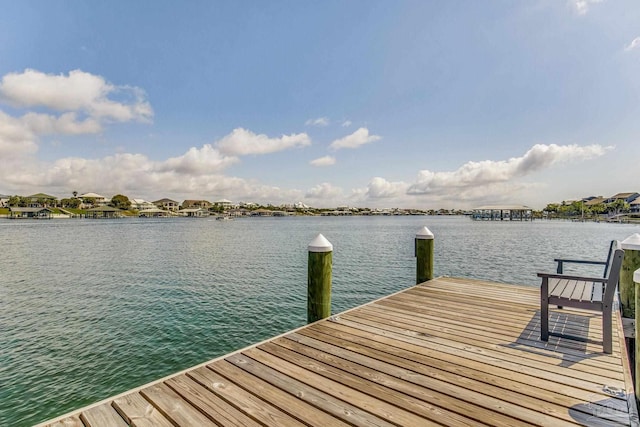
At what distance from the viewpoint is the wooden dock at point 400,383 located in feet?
7.47

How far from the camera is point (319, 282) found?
15.5 feet

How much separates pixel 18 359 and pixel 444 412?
8689 mm

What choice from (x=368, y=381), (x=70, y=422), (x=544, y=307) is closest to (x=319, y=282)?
(x=368, y=381)

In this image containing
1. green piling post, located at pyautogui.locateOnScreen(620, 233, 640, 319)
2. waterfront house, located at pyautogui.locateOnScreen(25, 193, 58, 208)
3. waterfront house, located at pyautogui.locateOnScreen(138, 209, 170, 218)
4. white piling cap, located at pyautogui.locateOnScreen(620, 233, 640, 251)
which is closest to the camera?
white piling cap, located at pyautogui.locateOnScreen(620, 233, 640, 251)

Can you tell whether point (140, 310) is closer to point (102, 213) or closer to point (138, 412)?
point (138, 412)

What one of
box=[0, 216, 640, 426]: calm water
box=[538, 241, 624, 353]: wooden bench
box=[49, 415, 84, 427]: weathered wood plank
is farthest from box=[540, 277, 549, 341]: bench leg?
box=[0, 216, 640, 426]: calm water

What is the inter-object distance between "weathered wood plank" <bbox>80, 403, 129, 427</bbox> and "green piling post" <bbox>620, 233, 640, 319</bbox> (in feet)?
22.3

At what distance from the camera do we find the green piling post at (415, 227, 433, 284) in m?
7.01

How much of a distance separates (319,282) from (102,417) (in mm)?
2958

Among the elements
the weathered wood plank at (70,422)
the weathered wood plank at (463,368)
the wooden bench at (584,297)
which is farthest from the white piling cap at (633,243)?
the weathered wood plank at (70,422)

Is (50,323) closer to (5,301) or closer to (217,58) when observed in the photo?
(5,301)

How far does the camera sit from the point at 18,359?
6551mm

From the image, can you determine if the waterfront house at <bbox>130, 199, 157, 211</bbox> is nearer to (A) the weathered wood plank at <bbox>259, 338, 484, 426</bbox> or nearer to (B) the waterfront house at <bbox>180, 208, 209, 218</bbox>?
(B) the waterfront house at <bbox>180, 208, 209, 218</bbox>

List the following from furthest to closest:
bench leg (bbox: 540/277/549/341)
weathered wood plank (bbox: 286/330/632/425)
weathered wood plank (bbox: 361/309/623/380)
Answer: bench leg (bbox: 540/277/549/341)
weathered wood plank (bbox: 361/309/623/380)
weathered wood plank (bbox: 286/330/632/425)
